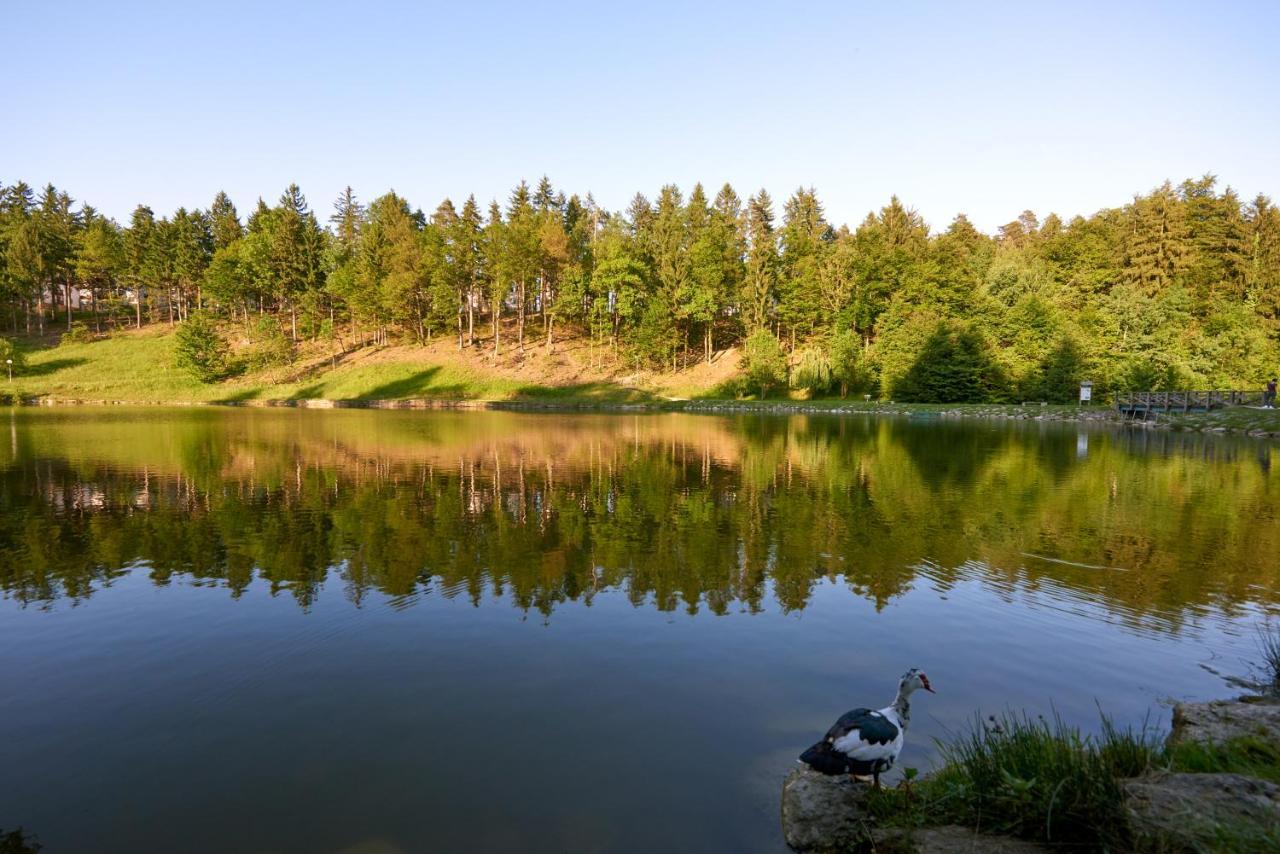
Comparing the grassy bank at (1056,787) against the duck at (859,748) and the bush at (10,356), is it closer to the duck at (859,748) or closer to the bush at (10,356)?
the duck at (859,748)

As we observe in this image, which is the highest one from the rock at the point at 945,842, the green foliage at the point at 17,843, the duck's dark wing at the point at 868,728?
the duck's dark wing at the point at 868,728

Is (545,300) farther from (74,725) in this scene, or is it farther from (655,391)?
(74,725)

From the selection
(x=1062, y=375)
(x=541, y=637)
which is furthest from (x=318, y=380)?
(x=1062, y=375)

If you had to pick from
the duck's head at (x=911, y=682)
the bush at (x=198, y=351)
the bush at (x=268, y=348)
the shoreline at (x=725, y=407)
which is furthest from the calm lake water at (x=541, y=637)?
the bush at (x=198, y=351)

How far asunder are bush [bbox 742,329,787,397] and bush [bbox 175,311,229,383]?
6048cm

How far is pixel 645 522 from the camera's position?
1759 cm

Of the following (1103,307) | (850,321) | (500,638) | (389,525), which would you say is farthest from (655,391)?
(500,638)

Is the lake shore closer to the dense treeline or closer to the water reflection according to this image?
the dense treeline

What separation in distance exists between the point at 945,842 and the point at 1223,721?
3.65 m

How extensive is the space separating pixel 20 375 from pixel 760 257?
84.2 m

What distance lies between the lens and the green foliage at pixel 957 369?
66.1m

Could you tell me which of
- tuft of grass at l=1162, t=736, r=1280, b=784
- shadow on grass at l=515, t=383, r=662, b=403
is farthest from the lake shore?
tuft of grass at l=1162, t=736, r=1280, b=784

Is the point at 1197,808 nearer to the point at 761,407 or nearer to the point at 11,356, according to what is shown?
the point at 761,407

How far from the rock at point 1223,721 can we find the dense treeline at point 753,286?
64.0 metres
